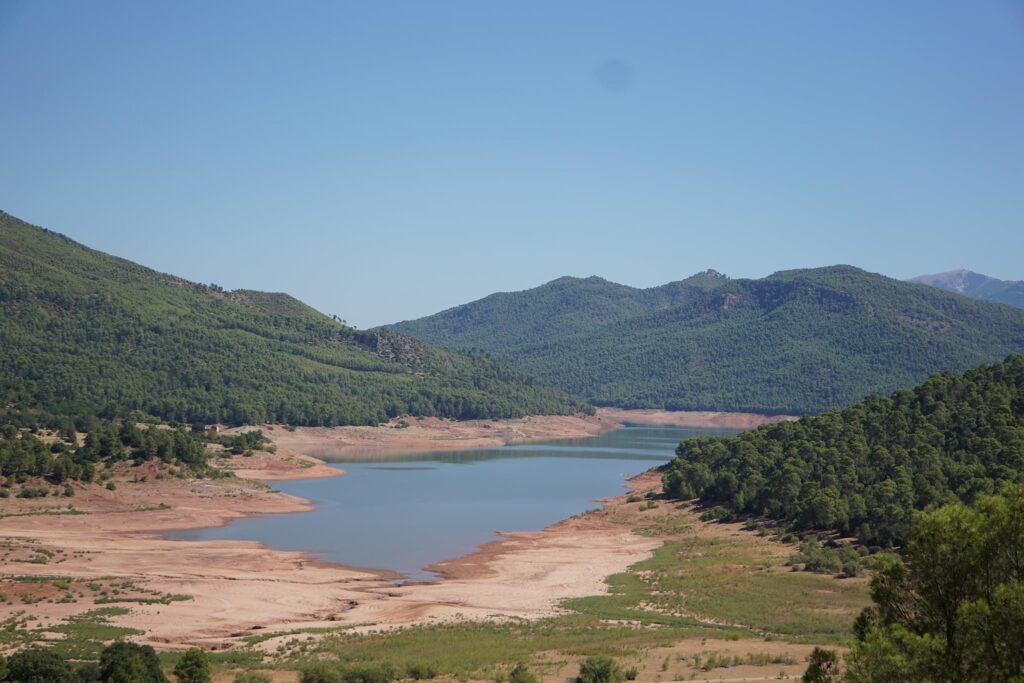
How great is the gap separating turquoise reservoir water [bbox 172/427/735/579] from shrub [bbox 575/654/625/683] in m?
29.8

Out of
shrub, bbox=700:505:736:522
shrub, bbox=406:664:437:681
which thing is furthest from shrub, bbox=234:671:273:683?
shrub, bbox=700:505:736:522

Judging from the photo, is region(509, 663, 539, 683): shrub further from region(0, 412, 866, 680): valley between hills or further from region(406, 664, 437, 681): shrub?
region(406, 664, 437, 681): shrub

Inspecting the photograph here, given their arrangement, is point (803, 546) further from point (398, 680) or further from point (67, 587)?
point (67, 587)

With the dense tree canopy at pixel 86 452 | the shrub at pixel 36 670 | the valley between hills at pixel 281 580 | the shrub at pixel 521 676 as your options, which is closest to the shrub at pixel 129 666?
the shrub at pixel 36 670

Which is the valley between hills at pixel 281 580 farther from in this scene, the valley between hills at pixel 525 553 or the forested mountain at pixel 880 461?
the forested mountain at pixel 880 461

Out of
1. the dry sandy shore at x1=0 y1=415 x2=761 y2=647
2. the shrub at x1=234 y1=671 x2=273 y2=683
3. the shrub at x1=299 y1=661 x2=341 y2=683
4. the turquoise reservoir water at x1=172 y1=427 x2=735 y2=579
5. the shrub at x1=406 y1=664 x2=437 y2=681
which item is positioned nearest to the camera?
the shrub at x1=299 y1=661 x2=341 y2=683

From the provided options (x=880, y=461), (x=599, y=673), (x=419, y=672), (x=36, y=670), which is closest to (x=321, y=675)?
(x=419, y=672)

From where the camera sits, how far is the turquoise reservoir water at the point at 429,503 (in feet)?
239

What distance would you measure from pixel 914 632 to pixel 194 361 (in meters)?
181

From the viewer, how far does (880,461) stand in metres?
72.1

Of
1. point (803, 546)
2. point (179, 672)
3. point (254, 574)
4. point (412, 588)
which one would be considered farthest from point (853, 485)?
point (179, 672)

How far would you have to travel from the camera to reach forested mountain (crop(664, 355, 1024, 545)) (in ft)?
206

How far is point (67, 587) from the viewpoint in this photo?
2023 inches

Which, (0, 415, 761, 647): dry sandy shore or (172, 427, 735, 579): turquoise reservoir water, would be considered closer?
(0, 415, 761, 647): dry sandy shore
